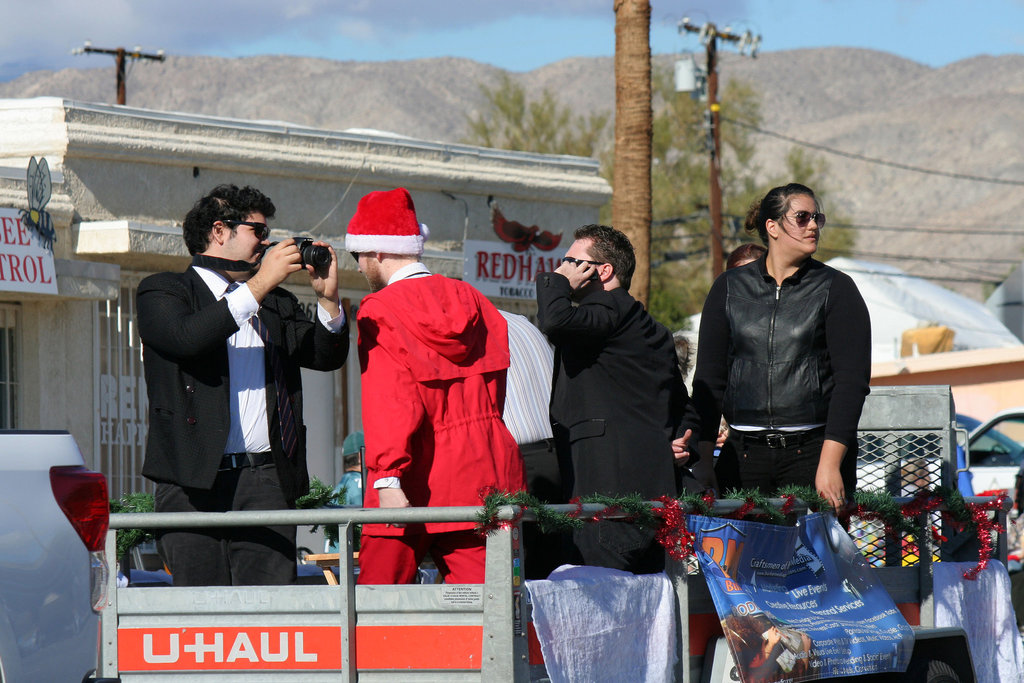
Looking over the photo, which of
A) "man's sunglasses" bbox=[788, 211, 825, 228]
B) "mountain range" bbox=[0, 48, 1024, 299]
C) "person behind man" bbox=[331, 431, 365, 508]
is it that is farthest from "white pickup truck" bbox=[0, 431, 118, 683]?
"mountain range" bbox=[0, 48, 1024, 299]

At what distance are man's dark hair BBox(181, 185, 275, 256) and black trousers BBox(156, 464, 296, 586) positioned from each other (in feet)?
2.73

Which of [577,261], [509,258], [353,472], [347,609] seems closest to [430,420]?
[347,609]

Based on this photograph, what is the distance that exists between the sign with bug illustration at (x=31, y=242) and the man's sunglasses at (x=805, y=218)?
26.8 feet

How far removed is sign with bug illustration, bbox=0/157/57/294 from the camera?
482 inches

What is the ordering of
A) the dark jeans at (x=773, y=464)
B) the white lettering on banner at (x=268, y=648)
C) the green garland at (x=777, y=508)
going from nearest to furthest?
the green garland at (x=777, y=508) → the white lettering on banner at (x=268, y=648) → the dark jeans at (x=773, y=464)

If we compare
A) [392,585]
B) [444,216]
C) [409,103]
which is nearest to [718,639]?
[392,585]

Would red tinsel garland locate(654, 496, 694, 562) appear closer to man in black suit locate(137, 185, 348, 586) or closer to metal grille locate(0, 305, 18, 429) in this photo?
man in black suit locate(137, 185, 348, 586)

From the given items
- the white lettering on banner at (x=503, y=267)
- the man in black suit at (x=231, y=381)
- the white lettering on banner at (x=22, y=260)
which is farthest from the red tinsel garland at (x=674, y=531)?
the white lettering on banner at (x=503, y=267)

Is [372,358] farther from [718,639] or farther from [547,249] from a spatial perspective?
[547,249]

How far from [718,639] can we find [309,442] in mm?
10759

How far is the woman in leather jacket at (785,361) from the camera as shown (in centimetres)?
573

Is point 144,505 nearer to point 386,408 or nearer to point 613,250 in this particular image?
point 386,408

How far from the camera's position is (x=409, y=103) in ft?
553

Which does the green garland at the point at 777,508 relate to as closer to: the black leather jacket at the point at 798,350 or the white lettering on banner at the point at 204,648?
the black leather jacket at the point at 798,350
